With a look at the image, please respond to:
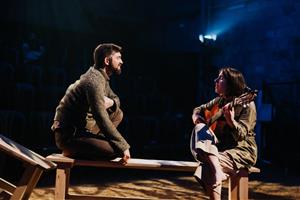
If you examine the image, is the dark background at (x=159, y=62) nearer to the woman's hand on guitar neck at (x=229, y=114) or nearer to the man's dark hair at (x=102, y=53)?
the man's dark hair at (x=102, y=53)

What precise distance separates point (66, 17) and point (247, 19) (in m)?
6.09

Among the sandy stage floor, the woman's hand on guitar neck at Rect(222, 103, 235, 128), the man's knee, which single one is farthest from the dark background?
the woman's hand on guitar neck at Rect(222, 103, 235, 128)

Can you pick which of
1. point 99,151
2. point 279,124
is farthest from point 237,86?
point 279,124

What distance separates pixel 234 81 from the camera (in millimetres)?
3631

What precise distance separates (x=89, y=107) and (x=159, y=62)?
32.5ft

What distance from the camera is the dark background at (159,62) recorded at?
28.6ft

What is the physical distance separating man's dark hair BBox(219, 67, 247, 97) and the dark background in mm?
4769

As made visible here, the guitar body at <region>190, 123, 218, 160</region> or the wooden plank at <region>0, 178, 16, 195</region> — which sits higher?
the guitar body at <region>190, 123, 218, 160</region>

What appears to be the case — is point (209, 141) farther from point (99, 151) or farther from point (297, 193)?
point (297, 193)

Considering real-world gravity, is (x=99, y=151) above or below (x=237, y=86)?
below

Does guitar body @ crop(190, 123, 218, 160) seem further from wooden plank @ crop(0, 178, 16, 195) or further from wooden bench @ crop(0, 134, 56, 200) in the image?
wooden plank @ crop(0, 178, 16, 195)

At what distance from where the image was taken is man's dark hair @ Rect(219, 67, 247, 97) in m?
3.63

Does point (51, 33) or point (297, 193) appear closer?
point (297, 193)

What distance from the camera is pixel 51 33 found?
1293 centimetres
